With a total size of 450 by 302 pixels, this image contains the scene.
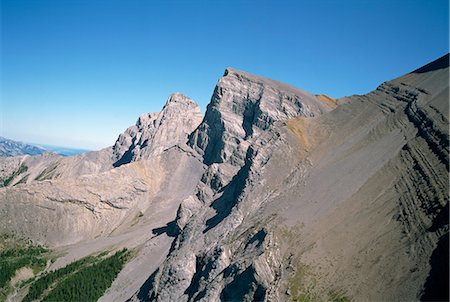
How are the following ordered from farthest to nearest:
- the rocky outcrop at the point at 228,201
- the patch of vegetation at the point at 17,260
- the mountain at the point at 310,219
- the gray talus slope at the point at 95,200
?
the gray talus slope at the point at 95,200 → the patch of vegetation at the point at 17,260 → the rocky outcrop at the point at 228,201 → the mountain at the point at 310,219

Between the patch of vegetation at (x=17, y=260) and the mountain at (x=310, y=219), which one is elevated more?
the patch of vegetation at (x=17, y=260)

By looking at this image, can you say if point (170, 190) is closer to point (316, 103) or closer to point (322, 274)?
point (316, 103)

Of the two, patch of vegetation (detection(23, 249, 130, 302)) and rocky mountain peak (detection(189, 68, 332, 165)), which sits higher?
rocky mountain peak (detection(189, 68, 332, 165))

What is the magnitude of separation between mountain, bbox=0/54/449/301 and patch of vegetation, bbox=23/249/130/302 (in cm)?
390

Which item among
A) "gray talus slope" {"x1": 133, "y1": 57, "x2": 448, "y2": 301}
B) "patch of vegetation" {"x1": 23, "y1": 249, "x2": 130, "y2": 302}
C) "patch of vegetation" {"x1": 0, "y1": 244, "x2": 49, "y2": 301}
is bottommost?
"gray talus slope" {"x1": 133, "y1": 57, "x2": 448, "y2": 301}

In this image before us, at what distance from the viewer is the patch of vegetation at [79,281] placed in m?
84.4

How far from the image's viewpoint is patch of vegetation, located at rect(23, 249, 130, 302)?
84.4 metres

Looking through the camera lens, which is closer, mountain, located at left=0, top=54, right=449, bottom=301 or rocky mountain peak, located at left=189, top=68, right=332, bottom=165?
mountain, located at left=0, top=54, right=449, bottom=301

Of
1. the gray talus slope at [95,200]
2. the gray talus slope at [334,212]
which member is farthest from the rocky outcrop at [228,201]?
the gray talus slope at [95,200]

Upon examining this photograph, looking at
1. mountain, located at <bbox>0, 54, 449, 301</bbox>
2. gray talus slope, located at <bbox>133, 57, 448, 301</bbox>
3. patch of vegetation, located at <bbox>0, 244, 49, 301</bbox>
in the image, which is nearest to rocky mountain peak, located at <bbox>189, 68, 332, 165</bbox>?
mountain, located at <bbox>0, 54, 449, 301</bbox>

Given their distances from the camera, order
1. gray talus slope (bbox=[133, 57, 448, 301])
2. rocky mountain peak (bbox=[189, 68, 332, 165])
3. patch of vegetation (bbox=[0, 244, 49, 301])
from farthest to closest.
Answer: rocky mountain peak (bbox=[189, 68, 332, 165]) → patch of vegetation (bbox=[0, 244, 49, 301]) → gray talus slope (bbox=[133, 57, 448, 301])

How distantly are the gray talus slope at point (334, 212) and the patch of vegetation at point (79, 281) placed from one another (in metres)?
20.8

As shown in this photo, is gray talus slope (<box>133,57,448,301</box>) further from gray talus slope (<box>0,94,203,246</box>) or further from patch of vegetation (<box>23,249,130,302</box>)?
gray talus slope (<box>0,94,203,246</box>)

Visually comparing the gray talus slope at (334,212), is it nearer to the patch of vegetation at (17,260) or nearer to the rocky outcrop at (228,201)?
the rocky outcrop at (228,201)
